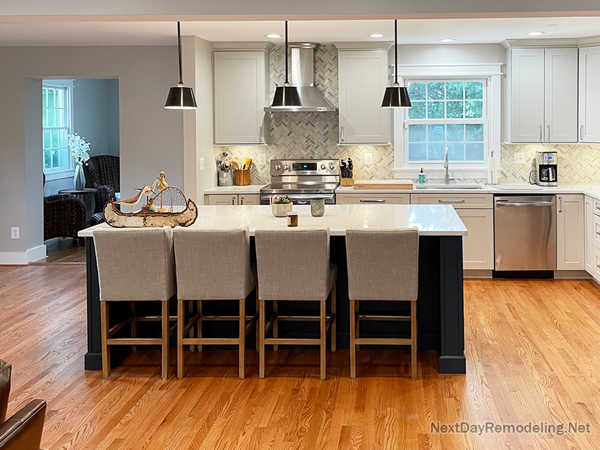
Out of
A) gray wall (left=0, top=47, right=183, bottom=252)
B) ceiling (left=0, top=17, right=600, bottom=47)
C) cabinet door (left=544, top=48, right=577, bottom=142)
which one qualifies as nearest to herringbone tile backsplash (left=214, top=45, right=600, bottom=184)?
cabinet door (left=544, top=48, right=577, bottom=142)

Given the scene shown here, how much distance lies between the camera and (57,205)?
9820 mm

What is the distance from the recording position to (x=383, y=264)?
4.59 meters

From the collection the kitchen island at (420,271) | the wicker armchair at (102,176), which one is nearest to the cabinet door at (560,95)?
the kitchen island at (420,271)

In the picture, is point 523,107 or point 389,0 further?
point 523,107

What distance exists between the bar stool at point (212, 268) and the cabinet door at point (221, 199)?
10.6ft

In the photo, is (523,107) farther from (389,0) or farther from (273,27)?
(389,0)

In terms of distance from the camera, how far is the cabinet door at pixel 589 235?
7490mm

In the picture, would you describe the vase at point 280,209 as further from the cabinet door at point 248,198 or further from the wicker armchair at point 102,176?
the wicker armchair at point 102,176

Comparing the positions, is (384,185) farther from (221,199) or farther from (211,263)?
(211,263)

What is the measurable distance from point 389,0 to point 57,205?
6.23m

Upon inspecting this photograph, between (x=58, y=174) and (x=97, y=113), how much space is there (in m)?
1.42

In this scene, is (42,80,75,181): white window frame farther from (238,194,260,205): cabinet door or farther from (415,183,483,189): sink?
(415,183,483,189): sink

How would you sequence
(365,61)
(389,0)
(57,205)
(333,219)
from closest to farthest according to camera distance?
(389,0) → (333,219) → (365,61) → (57,205)

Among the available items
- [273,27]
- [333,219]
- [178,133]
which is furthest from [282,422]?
[178,133]
